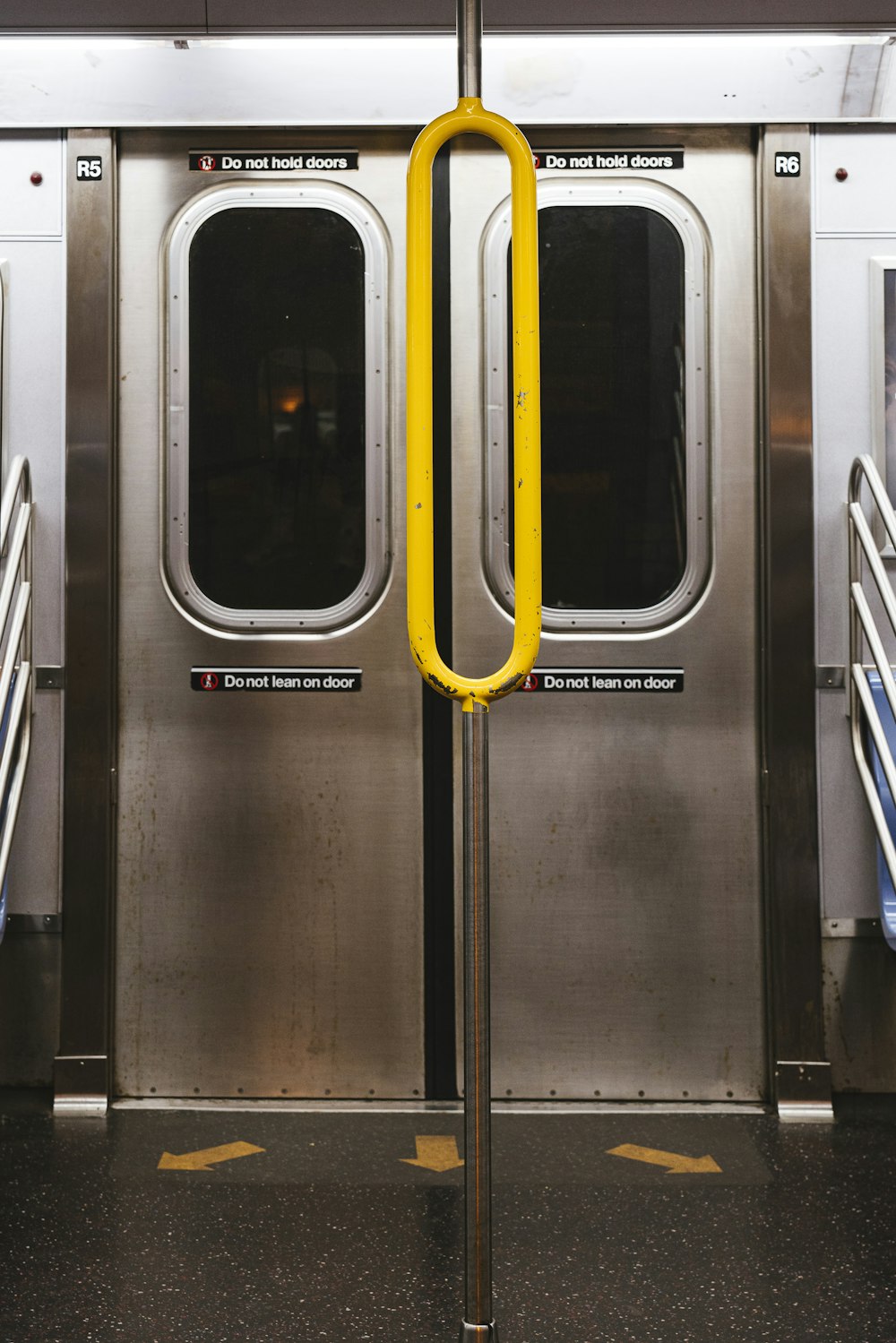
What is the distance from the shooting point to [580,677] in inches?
144

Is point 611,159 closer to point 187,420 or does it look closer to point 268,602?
point 187,420

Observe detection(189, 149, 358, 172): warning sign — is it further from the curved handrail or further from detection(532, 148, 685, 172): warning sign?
the curved handrail

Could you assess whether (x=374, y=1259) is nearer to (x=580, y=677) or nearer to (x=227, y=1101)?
(x=227, y=1101)

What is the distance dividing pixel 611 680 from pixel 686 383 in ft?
2.97

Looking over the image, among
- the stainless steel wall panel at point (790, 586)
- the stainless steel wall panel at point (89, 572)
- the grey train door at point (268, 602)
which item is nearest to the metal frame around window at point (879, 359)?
the stainless steel wall panel at point (790, 586)

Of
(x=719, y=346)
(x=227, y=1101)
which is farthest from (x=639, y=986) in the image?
(x=719, y=346)

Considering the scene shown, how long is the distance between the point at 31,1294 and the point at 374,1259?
70 centimetres

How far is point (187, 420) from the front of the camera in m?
3.67

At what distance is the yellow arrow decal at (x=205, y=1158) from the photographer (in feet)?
10.4

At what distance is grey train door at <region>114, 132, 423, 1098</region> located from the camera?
3646 millimetres

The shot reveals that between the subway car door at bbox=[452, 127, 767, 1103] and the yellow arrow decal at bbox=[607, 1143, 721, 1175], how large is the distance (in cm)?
39

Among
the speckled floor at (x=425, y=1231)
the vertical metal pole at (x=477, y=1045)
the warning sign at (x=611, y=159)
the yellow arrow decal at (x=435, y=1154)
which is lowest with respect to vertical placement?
the speckled floor at (x=425, y=1231)

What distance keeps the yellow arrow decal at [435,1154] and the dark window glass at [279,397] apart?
1543mm

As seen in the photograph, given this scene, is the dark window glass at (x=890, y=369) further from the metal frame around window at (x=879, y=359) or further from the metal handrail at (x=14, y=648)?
the metal handrail at (x=14, y=648)
